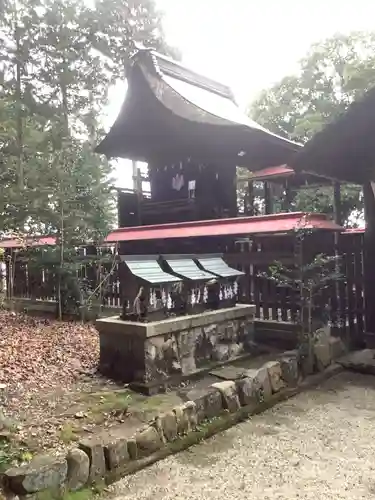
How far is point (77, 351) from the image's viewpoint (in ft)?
23.5

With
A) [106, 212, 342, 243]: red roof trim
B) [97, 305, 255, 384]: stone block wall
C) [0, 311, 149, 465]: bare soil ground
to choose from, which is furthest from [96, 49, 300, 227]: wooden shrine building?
[97, 305, 255, 384]: stone block wall

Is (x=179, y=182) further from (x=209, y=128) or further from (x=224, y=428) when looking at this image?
(x=224, y=428)

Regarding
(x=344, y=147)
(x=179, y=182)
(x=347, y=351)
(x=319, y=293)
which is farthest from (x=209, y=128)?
(x=347, y=351)

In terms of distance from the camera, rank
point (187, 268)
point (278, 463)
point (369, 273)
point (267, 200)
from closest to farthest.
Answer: point (278, 463) < point (187, 268) < point (369, 273) < point (267, 200)

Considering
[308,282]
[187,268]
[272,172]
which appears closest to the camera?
[187,268]

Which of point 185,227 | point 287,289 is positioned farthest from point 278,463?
point 185,227

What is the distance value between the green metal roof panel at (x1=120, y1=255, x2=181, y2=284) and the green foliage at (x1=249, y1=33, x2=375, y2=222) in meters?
9.07

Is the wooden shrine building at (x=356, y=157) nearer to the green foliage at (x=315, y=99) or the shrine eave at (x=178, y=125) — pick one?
the shrine eave at (x=178, y=125)

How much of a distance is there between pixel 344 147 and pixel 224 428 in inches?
190

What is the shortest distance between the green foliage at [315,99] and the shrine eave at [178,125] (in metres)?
2.98

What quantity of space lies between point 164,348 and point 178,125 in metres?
8.00

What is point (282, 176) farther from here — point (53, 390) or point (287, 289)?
point (53, 390)

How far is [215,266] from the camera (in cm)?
689

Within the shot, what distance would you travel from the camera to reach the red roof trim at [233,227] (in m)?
7.14
